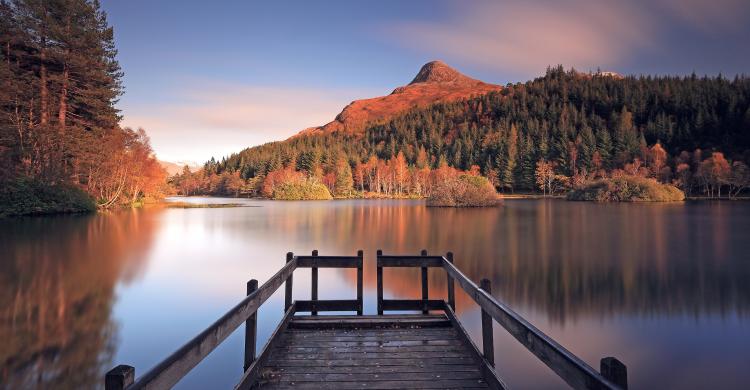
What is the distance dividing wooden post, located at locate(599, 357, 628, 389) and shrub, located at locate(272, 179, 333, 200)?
90.8 meters

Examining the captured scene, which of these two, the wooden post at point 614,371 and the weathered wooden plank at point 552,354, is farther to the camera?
the weathered wooden plank at point 552,354

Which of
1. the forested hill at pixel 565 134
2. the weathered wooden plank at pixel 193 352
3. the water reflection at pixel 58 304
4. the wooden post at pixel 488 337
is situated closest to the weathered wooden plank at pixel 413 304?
the wooden post at pixel 488 337

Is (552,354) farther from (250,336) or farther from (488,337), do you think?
(250,336)

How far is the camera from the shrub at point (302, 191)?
91938 millimetres

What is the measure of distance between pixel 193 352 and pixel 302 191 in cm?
9027

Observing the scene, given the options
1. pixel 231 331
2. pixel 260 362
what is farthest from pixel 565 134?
pixel 231 331

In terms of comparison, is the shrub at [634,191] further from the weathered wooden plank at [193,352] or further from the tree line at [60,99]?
the weathered wooden plank at [193,352]

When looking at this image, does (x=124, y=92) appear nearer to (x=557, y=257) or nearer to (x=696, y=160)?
(x=557, y=257)

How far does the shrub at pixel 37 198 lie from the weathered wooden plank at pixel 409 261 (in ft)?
112

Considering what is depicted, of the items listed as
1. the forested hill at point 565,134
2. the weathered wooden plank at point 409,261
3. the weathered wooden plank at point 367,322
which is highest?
the forested hill at point 565,134

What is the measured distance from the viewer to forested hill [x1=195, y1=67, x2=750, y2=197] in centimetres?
10111

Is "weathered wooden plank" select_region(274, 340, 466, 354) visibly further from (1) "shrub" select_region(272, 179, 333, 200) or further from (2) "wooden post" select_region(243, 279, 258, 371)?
(1) "shrub" select_region(272, 179, 333, 200)

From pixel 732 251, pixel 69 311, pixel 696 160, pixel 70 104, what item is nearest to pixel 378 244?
pixel 69 311

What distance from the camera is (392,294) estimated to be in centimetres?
1186
